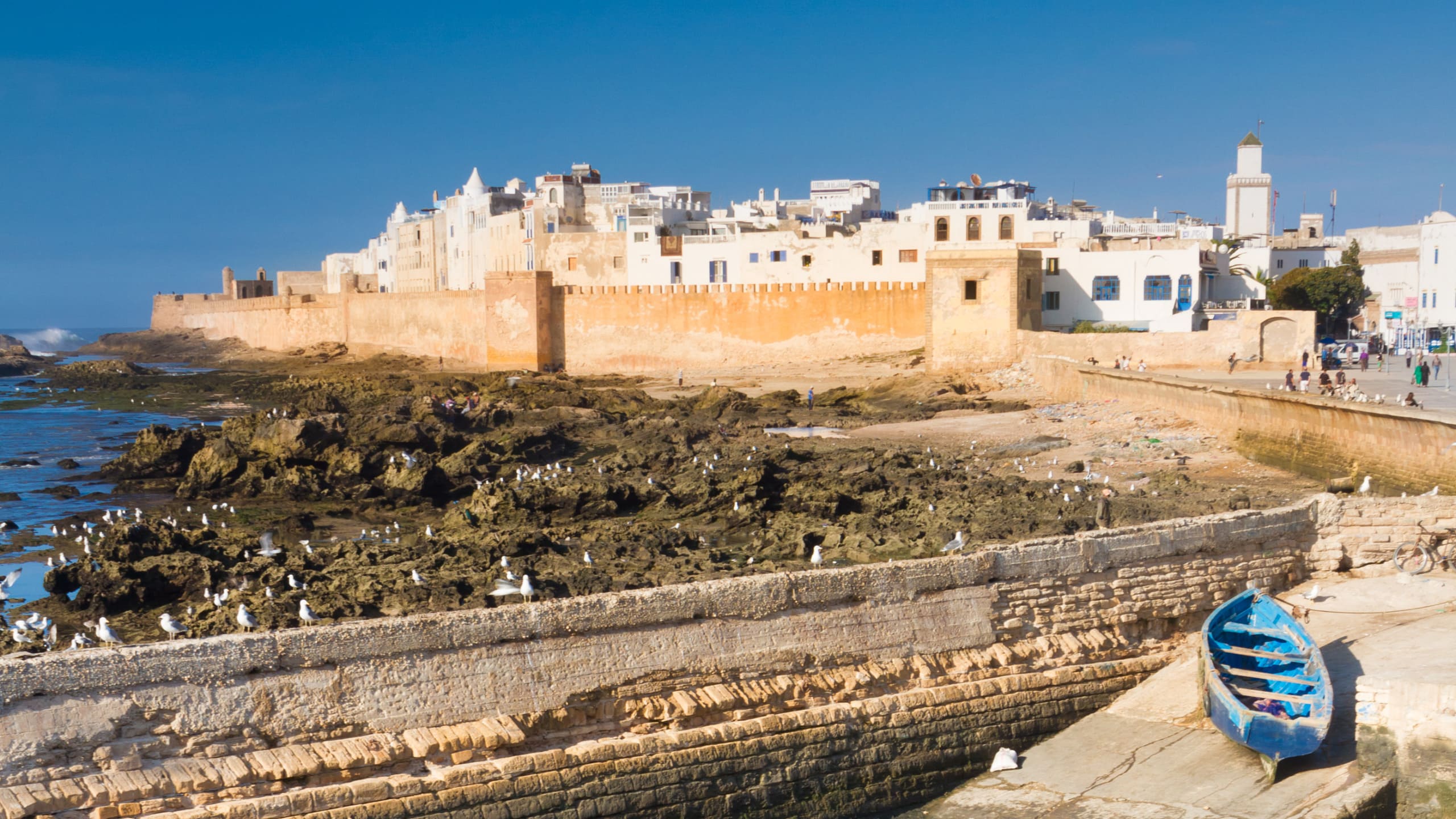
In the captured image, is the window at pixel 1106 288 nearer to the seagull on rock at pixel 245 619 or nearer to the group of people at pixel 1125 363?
the group of people at pixel 1125 363

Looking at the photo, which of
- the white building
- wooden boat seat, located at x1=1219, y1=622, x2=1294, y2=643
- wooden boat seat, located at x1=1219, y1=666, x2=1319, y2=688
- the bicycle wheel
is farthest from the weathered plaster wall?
wooden boat seat, located at x1=1219, y1=666, x2=1319, y2=688

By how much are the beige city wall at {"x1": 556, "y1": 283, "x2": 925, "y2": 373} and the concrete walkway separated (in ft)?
80.9

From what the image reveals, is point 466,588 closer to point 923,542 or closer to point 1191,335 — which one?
point 923,542

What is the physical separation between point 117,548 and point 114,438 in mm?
16664

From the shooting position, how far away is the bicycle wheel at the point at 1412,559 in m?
9.78

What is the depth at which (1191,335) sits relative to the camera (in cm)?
2420

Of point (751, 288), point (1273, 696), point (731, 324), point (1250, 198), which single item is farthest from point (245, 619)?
point (1250, 198)

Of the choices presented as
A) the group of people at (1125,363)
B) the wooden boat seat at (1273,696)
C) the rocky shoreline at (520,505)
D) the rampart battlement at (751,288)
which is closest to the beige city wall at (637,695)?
the wooden boat seat at (1273,696)

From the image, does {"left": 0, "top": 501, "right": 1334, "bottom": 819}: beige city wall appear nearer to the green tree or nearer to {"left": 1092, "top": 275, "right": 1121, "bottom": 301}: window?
{"left": 1092, "top": 275, "right": 1121, "bottom": 301}: window

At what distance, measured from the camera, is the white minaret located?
55.7 metres

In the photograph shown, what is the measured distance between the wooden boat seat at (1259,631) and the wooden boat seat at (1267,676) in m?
0.37

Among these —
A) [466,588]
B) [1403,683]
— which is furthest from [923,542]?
[1403,683]

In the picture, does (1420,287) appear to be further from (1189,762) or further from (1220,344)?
(1189,762)

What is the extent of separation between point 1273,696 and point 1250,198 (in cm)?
5303
